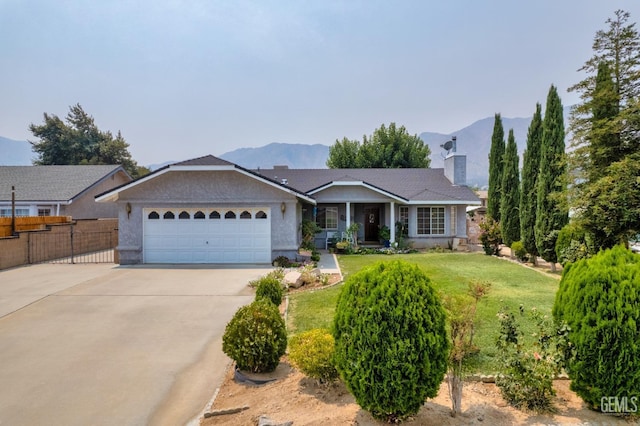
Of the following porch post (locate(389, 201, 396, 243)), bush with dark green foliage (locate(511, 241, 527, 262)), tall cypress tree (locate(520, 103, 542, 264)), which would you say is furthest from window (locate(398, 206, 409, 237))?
tall cypress tree (locate(520, 103, 542, 264))

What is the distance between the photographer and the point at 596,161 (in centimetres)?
1130

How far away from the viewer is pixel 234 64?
1595 cm

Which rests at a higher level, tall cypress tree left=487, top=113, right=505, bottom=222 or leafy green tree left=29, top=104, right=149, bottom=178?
leafy green tree left=29, top=104, right=149, bottom=178

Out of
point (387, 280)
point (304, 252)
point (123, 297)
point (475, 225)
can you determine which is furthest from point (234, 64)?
point (475, 225)

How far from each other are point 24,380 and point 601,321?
7.24m

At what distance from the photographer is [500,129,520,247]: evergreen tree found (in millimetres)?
18016

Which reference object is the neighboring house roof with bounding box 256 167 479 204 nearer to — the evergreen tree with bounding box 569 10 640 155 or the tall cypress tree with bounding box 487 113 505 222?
the tall cypress tree with bounding box 487 113 505 222

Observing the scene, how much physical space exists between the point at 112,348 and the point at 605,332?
706 centimetres

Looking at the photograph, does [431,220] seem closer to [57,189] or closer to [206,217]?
[206,217]

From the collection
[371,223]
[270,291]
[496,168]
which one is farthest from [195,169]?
[496,168]

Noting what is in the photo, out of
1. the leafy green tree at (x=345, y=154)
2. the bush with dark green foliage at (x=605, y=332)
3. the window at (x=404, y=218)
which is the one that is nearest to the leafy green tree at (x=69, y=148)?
the leafy green tree at (x=345, y=154)
